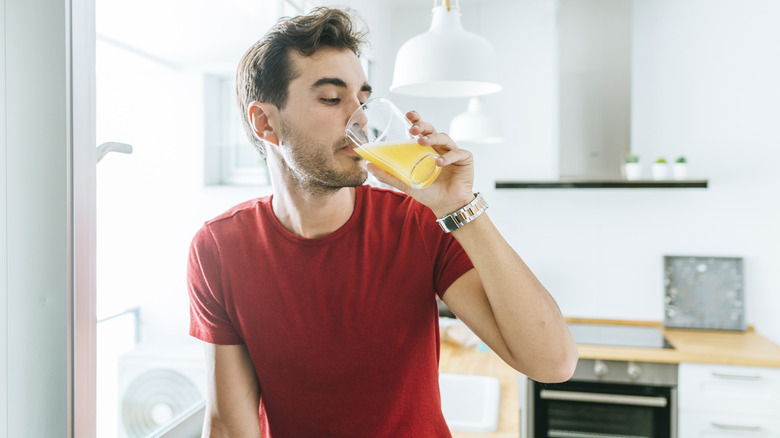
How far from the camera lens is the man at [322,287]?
3.55 feet

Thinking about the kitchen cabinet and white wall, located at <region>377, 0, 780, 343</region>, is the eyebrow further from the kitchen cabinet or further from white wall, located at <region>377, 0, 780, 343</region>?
the kitchen cabinet

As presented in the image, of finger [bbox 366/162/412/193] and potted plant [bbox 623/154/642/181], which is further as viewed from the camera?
potted plant [bbox 623/154/642/181]

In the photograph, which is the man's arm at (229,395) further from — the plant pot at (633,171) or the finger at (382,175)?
the plant pot at (633,171)

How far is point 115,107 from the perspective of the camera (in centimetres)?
108

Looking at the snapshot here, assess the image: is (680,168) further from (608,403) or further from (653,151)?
(608,403)

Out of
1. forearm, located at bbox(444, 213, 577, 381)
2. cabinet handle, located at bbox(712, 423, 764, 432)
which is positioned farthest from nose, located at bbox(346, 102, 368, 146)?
cabinet handle, located at bbox(712, 423, 764, 432)

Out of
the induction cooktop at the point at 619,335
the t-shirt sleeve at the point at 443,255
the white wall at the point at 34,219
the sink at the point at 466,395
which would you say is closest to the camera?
the white wall at the point at 34,219

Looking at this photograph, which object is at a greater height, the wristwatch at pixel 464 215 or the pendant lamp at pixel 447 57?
the pendant lamp at pixel 447 57

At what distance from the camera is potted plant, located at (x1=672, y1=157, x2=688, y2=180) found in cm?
284

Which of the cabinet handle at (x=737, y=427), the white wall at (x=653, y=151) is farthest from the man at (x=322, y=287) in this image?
the cabinet handle at (x=737, y=427)

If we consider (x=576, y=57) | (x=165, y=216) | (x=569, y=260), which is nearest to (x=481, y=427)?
(x=165, y=216)

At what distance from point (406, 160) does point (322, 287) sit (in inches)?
14.5

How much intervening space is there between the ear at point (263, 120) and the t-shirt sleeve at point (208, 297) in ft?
0.79

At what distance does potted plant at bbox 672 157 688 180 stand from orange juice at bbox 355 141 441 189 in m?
2.40
